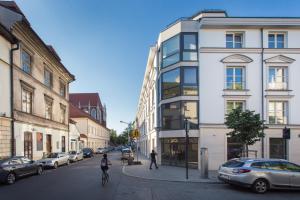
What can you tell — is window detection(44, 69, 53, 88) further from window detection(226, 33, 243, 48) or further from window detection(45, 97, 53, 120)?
window detection(226, 33, 243, 48)

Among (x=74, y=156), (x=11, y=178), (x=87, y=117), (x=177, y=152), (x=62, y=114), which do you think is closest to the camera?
(x=11, y=178)

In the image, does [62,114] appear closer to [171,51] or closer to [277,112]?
[171,51]

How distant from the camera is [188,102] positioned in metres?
24.6

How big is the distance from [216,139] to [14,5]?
2105cm

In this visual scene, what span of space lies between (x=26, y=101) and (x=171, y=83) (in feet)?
40.7

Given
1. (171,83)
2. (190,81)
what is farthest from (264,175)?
(171,83)

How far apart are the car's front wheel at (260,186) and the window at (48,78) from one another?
25.4 m

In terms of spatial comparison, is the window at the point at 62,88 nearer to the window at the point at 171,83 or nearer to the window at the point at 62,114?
the window at the point at 62,114

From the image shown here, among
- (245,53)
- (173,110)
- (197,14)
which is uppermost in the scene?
(197,14)

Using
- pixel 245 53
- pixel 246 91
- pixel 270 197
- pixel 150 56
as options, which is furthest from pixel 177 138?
pixel 270 197

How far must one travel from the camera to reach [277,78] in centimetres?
2439

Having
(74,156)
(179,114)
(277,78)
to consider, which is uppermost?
(277,78)

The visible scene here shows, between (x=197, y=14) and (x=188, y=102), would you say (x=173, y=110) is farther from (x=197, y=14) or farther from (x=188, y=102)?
(x=197, y=14)

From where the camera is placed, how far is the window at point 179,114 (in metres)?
24.6
